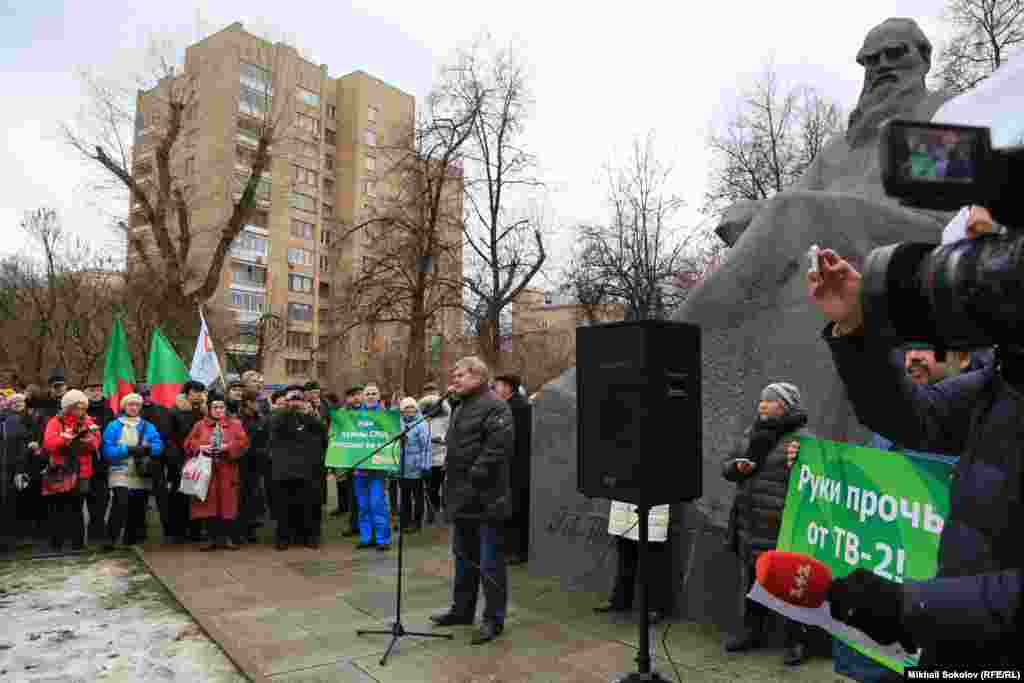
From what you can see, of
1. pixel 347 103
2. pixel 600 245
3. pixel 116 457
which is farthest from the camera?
pixel 347 103

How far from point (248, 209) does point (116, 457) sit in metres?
14.2

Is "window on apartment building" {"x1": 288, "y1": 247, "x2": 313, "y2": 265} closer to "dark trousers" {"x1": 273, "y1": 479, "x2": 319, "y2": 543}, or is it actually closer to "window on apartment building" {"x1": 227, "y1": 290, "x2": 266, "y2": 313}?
"window on apartment building" {"x1": 227, "y1": 290, "x2": 266, "y2": 313}

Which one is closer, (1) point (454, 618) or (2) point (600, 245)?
(1) point (454, 618)

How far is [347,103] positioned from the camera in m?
63.4

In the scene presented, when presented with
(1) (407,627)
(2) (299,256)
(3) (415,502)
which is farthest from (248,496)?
(2) (299,256)

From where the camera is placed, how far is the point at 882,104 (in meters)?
6.93

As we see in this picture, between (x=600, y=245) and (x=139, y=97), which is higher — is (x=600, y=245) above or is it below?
below

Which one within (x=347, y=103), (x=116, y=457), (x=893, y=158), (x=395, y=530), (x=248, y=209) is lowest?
(x=395, y=530)

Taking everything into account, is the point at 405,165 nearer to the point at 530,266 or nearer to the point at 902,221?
the point at 530,266

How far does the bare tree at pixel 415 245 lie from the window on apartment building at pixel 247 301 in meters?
34.6

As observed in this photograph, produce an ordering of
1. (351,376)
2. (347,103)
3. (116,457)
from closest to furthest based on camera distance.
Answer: (116,457), (351,376), (347,103)

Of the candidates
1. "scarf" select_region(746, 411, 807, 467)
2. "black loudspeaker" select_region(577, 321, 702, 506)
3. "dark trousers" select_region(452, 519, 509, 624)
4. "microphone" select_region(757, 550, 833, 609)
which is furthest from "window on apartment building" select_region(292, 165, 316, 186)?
"microphone" select_region(757, 550, 833, 609)

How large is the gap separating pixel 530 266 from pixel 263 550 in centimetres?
1419

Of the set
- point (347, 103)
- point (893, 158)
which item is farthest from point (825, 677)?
point (347, 103)
